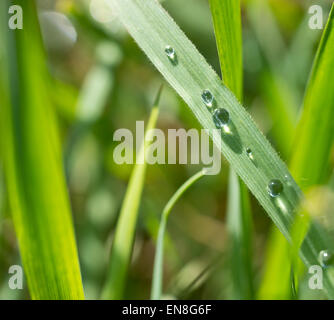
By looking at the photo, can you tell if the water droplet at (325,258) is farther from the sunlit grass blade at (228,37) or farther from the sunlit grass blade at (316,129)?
the sunlit grass blade at (228,37)

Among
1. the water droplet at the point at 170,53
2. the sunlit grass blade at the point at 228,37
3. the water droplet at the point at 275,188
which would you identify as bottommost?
the water droplet at the point at 275,188

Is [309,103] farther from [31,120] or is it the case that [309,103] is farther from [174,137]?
[174,137]

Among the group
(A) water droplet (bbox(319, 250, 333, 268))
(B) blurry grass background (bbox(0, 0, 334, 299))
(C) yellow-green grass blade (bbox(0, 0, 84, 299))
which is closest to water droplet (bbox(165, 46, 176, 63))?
(C) yellow-green grass blade (bbox(0, 0, 84, 299))

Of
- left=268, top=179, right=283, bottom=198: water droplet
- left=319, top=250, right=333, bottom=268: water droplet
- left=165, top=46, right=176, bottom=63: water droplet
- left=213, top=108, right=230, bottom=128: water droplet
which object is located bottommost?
left=319, top=250, right=333, bottom=268: water droplet

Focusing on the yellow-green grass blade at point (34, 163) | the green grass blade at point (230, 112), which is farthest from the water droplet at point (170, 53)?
the yellow-green grass blade at point (34, 163)

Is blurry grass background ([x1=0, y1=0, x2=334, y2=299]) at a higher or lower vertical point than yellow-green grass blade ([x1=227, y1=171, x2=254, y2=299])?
higher

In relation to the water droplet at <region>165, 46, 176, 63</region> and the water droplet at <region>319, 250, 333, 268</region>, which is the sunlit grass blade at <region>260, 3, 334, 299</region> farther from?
the water droplet at <region>165, 46, 176, 63</region>
